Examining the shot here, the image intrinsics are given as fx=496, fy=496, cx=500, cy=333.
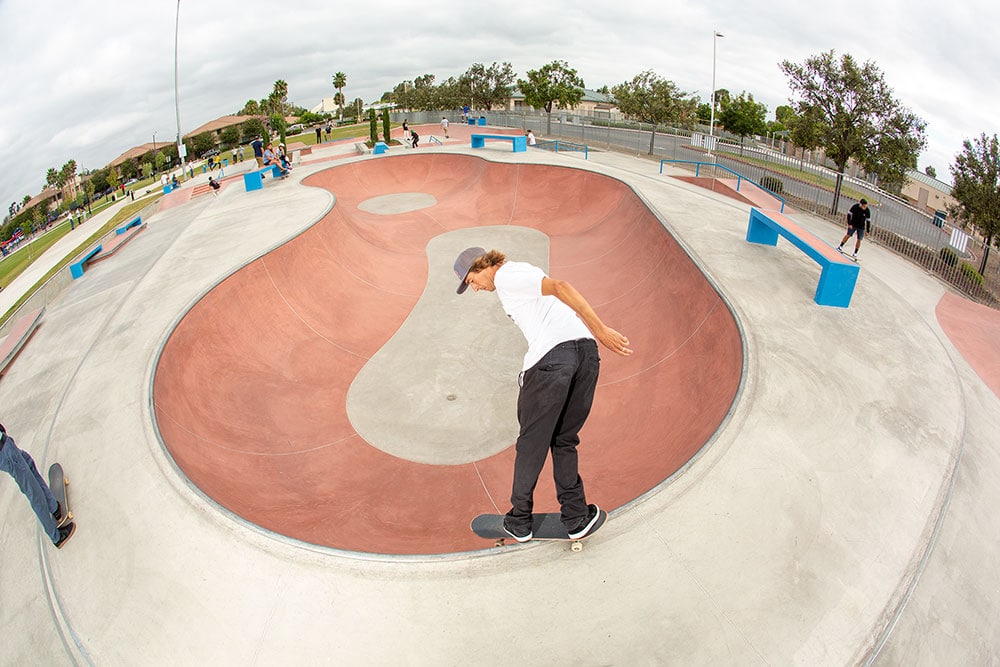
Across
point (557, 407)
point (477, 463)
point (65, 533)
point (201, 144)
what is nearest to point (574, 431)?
point (557, 407)

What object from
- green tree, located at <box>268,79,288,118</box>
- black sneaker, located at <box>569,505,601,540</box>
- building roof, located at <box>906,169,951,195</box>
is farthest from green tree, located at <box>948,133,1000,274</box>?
green tree, located at <box>268,79,288,118</box>

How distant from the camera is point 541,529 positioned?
3607mm

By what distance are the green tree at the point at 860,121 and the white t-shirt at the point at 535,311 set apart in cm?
1528

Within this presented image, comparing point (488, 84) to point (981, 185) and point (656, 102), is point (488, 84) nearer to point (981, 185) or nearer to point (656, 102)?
point (656, 102)

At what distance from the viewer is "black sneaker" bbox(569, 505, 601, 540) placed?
351cm

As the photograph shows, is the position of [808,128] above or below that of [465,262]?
above

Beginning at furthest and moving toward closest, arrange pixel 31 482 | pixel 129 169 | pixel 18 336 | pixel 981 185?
pixel 129 169
pixel 981 185
pixel 18 336
pixel 31 482

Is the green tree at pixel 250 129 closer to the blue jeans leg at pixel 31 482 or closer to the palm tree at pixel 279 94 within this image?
the palm tree at pixel 279 94

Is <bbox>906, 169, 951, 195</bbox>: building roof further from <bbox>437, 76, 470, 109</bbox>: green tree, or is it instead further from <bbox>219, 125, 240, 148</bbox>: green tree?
<bbox>219, 125, 240, 148</bbox>: green tree

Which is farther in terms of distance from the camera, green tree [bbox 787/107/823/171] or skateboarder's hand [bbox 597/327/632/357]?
green tree [bbox 787/107/823/171]

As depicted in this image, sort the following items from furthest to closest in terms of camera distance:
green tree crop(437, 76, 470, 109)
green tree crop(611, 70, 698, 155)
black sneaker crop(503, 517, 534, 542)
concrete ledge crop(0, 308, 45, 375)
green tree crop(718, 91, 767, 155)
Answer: green tree crop(718, 91, 767, 155) → green tree crop(437, 76, 470, 109) → green tree crop(611, 70, 698, 155) → concrete ledge crop(0, 308, 45, 375) → black sneaker crop(503, 517, 534, 542)

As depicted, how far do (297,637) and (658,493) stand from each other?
283 centimetres

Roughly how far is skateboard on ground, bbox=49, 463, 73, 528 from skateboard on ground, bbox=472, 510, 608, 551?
11.5 feet

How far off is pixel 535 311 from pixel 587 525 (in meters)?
1.67
